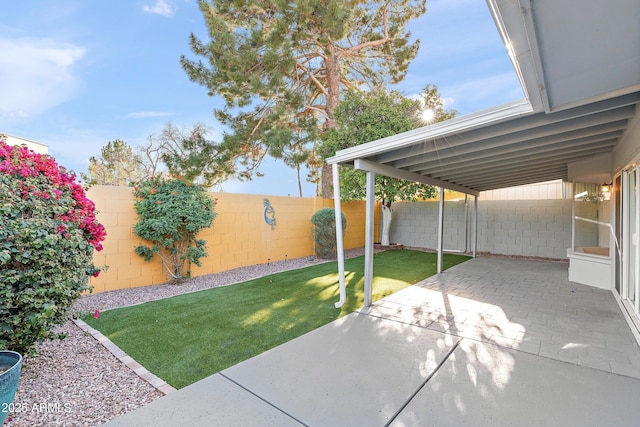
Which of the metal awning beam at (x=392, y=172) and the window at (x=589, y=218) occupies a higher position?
the metal awning beam at (x=392, y=172)

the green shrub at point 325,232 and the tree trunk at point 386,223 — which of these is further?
the tree trunk at point 386,223

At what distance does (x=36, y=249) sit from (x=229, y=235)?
214 inches

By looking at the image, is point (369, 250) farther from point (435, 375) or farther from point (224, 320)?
point (224, 320)

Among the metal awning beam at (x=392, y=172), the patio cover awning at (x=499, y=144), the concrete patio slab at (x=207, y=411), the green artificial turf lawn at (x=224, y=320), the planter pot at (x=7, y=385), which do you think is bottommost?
the green artificial turf lawn at (x=224, y=320)

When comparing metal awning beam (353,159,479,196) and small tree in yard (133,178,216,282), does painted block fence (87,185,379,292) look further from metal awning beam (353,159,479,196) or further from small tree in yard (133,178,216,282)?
metal awning beam (353,159,479,196)

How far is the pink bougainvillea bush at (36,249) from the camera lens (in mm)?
2582

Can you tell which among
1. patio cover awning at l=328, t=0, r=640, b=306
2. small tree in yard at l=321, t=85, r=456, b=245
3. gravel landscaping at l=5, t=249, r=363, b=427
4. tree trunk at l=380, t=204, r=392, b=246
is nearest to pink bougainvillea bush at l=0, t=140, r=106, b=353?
gravel landscaping at l=5, t=249, r=363, b=427

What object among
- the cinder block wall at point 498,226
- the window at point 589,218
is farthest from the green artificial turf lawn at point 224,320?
the cinder block wall at point 498,226

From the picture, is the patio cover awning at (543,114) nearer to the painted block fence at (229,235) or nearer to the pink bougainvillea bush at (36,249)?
the pink bougainvillea bush at (36,249)

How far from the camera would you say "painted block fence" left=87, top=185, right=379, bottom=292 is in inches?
236

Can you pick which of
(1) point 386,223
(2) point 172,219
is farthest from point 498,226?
(2) point 172,219

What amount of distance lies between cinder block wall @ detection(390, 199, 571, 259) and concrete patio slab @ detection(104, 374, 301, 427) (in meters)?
11.0

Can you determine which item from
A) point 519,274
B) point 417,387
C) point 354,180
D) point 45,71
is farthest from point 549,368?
point 45,71

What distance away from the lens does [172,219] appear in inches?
243
